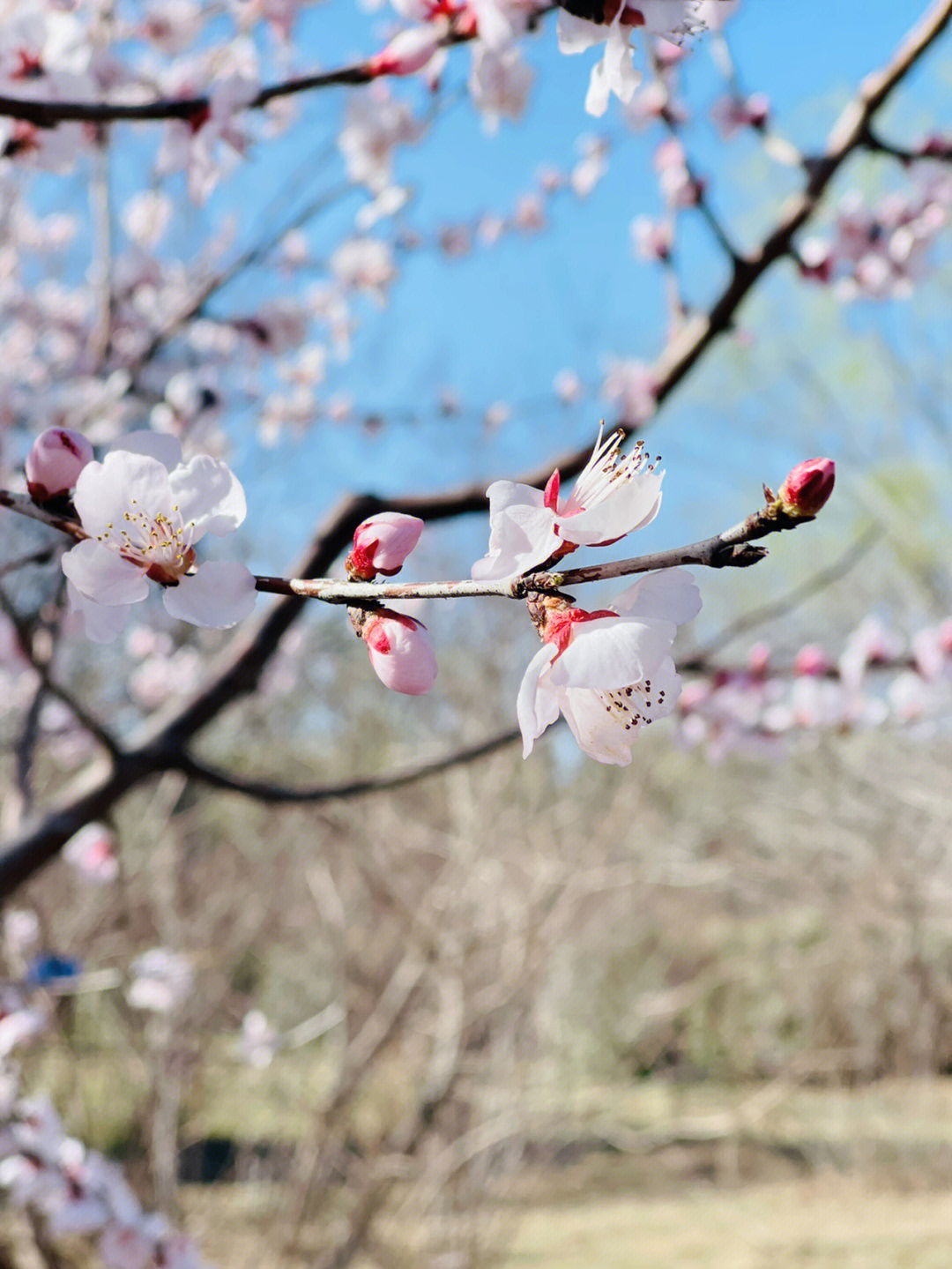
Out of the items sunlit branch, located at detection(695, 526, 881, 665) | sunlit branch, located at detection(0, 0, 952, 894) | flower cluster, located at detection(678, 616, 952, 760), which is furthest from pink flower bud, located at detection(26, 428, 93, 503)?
flower cluster, located at detection(678, 616, 952, 760)

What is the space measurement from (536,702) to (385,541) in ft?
0.37

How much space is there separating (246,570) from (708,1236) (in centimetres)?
551

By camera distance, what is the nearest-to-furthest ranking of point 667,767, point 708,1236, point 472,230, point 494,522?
→ point 494,522
point 472,230
point 708,1236
point 667,767

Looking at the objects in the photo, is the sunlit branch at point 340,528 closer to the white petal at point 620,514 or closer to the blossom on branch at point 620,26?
the blossom on branch at point 620,26

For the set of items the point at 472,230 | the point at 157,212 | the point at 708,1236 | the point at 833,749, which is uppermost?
the point at 472,230

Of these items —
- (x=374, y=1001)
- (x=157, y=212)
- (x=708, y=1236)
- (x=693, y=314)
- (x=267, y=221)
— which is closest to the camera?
(x=693, y=314)

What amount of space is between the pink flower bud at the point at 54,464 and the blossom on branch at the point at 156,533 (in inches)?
1.1

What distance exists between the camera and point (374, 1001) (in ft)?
12.8

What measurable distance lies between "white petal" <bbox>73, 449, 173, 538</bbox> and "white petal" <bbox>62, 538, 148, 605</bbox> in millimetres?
13

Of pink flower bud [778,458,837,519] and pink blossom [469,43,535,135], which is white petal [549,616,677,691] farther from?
pink blossom [469,43,535,135]

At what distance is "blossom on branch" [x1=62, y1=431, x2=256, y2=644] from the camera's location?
0.52 metres

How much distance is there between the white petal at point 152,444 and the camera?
1.85 feet

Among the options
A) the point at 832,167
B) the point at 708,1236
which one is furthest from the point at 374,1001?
the point at 832,167

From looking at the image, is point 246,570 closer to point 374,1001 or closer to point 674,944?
point 374,1001
